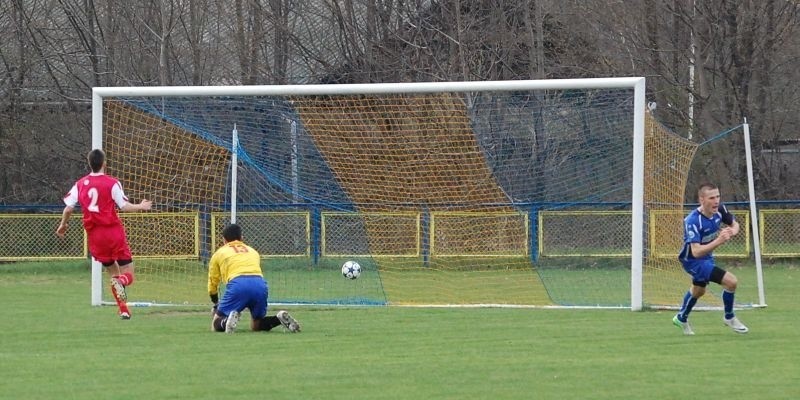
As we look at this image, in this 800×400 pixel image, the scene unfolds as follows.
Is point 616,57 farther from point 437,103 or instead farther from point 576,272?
point 437,103

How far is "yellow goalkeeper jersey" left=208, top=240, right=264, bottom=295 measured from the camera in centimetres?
1237

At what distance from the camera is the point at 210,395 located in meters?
8.08

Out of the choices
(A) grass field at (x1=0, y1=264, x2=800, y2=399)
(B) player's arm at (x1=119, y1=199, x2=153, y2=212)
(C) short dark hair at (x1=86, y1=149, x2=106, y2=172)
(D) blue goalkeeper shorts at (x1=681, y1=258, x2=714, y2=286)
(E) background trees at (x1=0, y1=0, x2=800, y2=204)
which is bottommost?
(A) grass field at (x1=0, y1=264, x2=800, y2=399)

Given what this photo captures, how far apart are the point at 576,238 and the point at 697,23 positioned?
7.43 metres

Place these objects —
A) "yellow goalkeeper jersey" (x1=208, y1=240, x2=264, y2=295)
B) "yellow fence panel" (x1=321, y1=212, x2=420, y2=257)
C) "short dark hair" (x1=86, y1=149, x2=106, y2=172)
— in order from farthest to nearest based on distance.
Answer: "yellow fence panel" (x1=321, y1=212, x2=420, y2=257), "short dark hair" (x1=86, y1=149, x2=106, y2=172), "yellow goalkeeper jersey" (x1=208, y1=240, x2=264, y2=295)

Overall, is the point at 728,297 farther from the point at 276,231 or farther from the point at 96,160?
the point at 276,231

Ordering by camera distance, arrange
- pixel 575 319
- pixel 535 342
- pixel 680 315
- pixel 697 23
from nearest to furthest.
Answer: pixel 535 342 → pixel 680 315 → pixel 575 319 → pixel 697 23

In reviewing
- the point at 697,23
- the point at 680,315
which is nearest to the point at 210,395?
the point at 680,315

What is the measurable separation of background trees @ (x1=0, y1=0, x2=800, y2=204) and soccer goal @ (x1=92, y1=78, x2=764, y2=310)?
5.78m

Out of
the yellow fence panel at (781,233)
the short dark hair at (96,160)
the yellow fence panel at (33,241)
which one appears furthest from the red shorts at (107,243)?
the yellow fence panel at (781,233)

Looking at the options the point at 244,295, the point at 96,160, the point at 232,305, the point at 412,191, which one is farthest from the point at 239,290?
the point at 412,191

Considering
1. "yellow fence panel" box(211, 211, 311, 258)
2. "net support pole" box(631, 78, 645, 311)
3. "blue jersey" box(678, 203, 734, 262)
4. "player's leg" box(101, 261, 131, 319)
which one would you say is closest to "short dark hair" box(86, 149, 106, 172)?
"player's leg" box(101, 261, 131, 319)

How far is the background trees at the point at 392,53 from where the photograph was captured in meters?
28.1

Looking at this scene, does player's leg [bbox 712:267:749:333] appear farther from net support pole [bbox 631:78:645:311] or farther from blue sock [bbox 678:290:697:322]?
net support pole [bbox 631:78:645:311]
